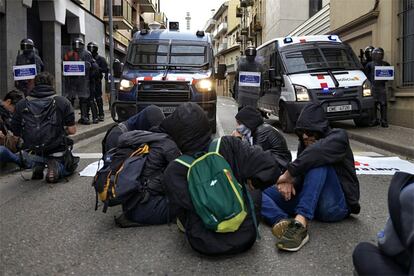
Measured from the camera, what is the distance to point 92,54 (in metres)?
14.3

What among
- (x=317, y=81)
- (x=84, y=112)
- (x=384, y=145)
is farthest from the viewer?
(x=84, y=112)

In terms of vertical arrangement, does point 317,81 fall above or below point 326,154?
above

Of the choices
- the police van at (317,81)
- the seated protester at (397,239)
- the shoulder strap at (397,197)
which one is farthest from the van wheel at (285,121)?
the shoulder strap at (397,197)

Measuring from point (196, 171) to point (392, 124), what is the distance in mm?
11210

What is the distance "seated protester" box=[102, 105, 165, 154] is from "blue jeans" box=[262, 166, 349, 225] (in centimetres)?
134

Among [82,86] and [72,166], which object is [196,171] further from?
[82,86]

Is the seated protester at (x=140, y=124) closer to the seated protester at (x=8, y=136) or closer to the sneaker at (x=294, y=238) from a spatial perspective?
the sneaker at (x=294, y=238)

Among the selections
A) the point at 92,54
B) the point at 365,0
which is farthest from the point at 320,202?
the point at 365,0

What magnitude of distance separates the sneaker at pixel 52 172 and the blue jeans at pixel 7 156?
0.91 metres

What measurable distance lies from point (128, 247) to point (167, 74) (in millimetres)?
7151

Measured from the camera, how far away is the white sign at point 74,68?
12.6m

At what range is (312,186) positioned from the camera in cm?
403

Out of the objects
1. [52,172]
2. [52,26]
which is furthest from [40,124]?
[52,26]

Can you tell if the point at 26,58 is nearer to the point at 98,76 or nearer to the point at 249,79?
the point at 98,76
